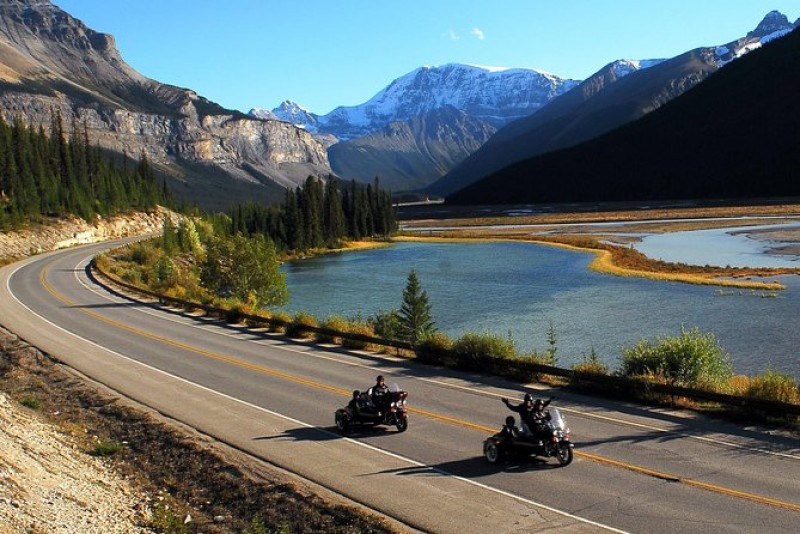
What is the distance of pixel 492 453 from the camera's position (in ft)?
51.1

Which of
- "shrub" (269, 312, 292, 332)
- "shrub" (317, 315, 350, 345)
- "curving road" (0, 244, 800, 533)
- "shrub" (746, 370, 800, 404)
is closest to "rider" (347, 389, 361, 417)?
"curving road" (0, 244, 800, 533)

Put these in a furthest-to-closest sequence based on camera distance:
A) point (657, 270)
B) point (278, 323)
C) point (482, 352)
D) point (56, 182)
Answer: point (56, 182) < point (657, 270) < point (278, 323) < point (482, 352)

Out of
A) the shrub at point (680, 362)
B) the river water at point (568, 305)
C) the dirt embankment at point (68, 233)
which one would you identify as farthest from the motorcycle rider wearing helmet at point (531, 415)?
the dirt embankment at point (68, 233)

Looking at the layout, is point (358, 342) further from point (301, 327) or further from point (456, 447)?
point (456, 447)

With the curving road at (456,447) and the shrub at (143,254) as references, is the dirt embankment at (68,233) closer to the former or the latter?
the shrub at (143,254)

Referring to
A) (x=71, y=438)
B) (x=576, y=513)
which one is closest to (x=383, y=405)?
(x=576, y=513)

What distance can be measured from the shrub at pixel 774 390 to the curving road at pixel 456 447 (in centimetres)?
179

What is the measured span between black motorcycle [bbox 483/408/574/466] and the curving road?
304mm

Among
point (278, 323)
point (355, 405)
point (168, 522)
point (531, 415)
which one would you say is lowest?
point (168, 522)

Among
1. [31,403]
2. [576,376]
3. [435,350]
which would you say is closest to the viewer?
[31,403]

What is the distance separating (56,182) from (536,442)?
372 feet

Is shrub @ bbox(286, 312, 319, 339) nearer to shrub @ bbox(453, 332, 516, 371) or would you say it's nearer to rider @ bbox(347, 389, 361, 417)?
shrub @ bbox(453, 332, 516, 371)

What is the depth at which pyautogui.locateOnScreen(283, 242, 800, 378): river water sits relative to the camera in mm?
40281

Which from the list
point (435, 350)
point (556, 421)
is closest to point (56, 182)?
point (435, 350)
